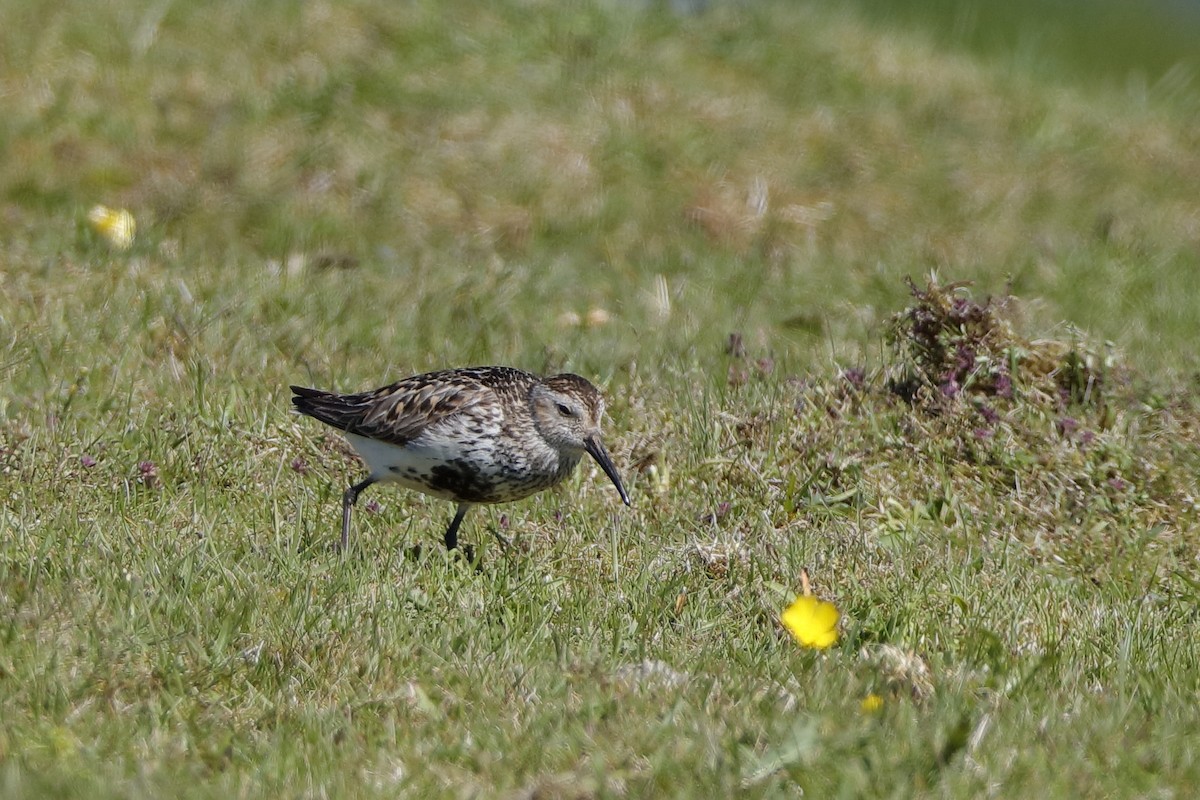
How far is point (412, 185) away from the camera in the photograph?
11.0 meters

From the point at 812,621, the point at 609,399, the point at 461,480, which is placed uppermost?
the point at 812,621

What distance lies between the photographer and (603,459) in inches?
250

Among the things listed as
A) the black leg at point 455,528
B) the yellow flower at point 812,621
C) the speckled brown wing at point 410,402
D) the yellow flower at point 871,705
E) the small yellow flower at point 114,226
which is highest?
the yellow flower at point 871,705

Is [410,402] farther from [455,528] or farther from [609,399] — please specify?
[609,399]

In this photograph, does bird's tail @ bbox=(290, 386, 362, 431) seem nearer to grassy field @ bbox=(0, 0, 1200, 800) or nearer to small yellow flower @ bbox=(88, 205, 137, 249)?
grassy field @ bbox=(0, 0, 1200, 800)

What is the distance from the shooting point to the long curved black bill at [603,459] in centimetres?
628

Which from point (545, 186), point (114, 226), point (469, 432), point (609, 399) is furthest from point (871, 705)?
point (545, 186)

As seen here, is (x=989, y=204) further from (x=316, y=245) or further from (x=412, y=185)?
(x=316, y=245)

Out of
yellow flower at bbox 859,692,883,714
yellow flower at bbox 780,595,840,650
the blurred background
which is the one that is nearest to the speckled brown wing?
the blurred background

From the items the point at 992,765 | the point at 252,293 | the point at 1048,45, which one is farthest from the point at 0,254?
the point at 1048,45

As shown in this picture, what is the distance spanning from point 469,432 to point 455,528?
0.38 metres

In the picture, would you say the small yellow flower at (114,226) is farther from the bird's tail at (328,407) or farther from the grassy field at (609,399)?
the bird's tail at (328,407)

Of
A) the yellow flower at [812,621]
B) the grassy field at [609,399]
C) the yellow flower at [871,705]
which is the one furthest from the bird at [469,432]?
the yellow flower at [871,705]

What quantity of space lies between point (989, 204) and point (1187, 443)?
5148mm
